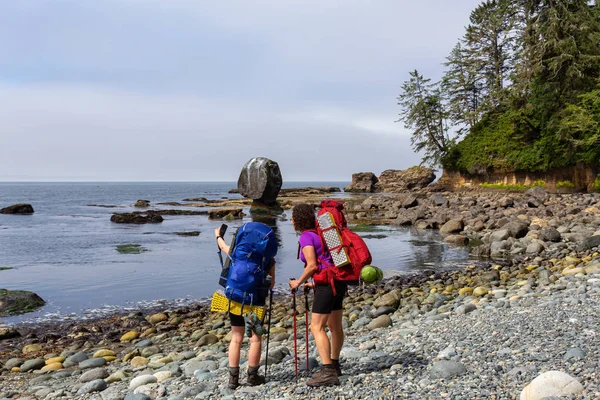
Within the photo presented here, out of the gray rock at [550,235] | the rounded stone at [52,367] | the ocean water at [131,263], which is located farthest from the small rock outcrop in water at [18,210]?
the gray rock at [550,235]

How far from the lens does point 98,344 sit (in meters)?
8.76

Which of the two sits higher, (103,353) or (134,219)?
(134,219)

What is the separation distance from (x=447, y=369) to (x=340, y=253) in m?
1.61

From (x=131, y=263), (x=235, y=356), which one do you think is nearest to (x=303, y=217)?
(x=235, y=356)

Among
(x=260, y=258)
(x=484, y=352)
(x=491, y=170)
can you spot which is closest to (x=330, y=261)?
(x=260, y=258)

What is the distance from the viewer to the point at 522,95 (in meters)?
44.3

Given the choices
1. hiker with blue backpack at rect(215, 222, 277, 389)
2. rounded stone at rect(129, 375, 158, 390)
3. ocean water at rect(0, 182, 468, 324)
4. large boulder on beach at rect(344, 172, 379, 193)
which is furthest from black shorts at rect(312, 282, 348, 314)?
Answer: large boulder on beach at rect(344, 172, 379, 193)

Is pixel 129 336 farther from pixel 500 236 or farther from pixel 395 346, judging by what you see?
pixel 500 236

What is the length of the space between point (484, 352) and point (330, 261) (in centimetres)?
212

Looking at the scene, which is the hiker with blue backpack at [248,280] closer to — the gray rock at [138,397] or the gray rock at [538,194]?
→ the gray rock at [138,397]

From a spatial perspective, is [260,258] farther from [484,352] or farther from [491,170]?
[491,170]

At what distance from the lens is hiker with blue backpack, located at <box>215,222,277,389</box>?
4.96m

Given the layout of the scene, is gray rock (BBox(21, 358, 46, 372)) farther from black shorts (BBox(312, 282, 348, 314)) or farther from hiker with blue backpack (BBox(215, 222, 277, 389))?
black shorts (BBox(312, 282, 348, 314))

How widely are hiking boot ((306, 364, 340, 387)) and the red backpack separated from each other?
875mm
